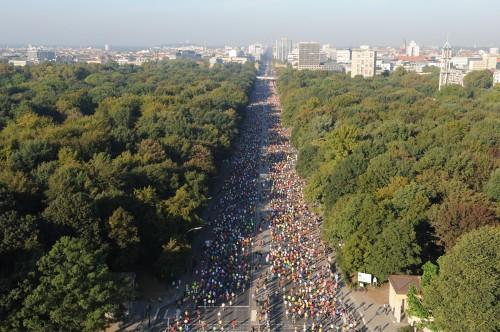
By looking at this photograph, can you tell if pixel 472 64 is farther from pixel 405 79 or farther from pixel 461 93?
pixel 461 93

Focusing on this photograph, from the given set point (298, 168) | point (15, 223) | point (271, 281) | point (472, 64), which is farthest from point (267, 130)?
point (472, 64)

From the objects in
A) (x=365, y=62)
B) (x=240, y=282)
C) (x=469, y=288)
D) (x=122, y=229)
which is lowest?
(x=240, y=282)

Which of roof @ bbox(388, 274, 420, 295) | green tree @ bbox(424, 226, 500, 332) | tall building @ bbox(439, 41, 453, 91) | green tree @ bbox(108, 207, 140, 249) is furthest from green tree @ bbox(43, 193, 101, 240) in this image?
tall building @ bbox(439, 41, 453, 91)

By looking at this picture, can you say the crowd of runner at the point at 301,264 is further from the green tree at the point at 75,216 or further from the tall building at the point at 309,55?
the tall building at the point at 309,55

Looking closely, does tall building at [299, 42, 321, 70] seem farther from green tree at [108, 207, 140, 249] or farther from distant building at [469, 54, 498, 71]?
green tree at [108, 207, 140, 249]

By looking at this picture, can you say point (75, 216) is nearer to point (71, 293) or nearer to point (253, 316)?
point (71, 293)

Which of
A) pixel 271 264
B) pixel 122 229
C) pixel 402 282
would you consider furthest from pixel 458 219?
pixel 122 229
